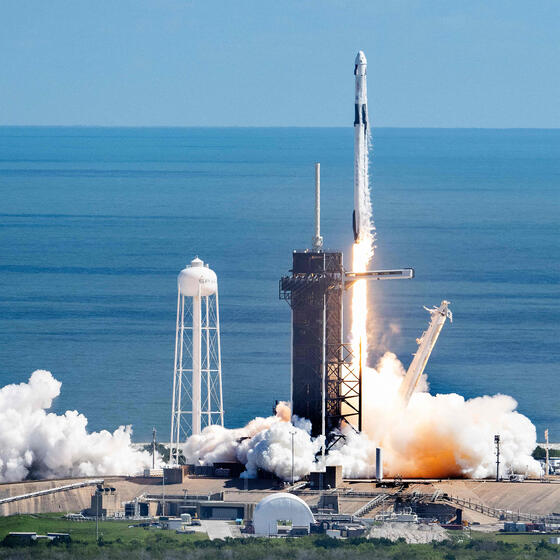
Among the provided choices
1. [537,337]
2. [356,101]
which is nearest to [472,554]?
[356,101]

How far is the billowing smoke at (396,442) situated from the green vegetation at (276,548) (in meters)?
10.3

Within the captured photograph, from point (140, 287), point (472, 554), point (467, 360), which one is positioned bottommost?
point (472, 554)

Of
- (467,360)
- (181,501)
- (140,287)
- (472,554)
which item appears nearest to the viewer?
(472,554)

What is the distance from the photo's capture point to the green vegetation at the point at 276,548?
7156 centimetres

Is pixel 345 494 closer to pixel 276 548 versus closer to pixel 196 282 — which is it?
pixel 276 548

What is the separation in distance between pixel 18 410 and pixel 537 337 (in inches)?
2517

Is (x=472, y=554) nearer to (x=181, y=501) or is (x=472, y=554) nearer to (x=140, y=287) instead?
(x=181, y=501)

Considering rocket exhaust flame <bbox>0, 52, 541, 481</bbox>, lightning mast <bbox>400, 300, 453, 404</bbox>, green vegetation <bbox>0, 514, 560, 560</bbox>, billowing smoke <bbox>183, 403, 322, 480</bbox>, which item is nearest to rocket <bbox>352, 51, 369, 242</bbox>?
rocket exhaust flame <bbox>0, 52, 541, 481</bbox>

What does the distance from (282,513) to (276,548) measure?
5.06 m

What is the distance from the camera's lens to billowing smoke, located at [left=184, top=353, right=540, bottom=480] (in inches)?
3393

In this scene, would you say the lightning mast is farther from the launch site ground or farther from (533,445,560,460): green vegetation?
(533,445,560,460): green vegetation

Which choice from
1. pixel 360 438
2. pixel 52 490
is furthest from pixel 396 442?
pixel 52 490

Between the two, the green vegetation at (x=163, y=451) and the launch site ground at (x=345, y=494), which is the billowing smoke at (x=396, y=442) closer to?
the launch site ground at (x=345, y=494)

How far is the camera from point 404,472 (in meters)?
88.3
